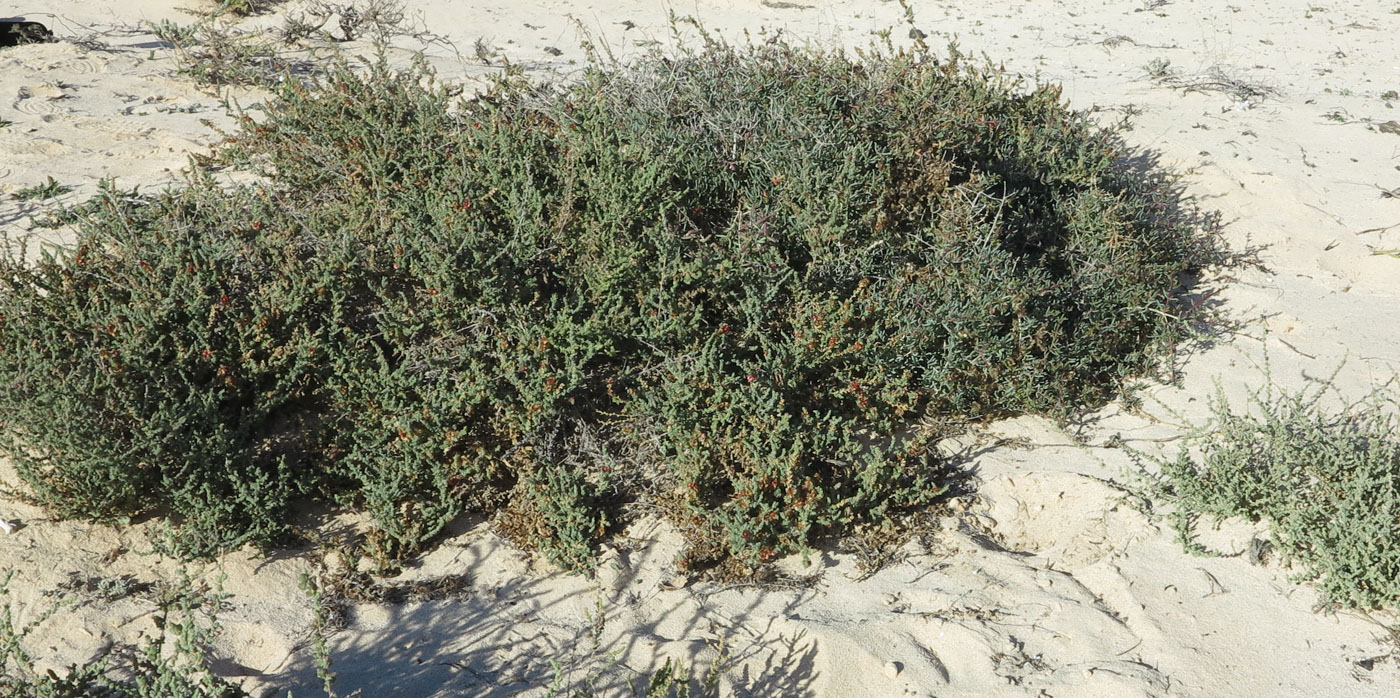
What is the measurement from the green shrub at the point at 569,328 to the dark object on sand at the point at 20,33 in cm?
424

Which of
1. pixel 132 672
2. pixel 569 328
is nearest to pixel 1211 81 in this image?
pixel 569 328

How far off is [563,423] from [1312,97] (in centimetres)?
689

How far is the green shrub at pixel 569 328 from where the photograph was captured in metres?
3.41

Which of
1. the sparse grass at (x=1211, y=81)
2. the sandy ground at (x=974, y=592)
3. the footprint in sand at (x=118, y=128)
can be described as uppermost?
the sparse grass at (x=1211, y=81)

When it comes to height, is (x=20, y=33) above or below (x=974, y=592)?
above

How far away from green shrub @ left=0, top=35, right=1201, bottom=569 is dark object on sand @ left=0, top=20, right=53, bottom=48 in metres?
4.24

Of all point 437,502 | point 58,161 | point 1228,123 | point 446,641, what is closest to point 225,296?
point 437,502

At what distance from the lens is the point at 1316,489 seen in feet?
11.0

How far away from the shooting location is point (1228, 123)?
6.67 m

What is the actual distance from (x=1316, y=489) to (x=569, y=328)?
9.38 ft

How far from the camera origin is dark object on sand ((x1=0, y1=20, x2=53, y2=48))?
295 inches

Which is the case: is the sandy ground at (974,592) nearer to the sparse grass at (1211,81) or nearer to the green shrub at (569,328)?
the green shrub at (569,328)

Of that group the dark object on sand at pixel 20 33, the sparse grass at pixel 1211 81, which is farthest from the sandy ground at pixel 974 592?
the dark object on sand at pixel 20 33

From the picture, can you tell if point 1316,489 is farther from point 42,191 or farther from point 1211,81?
point 42,191
